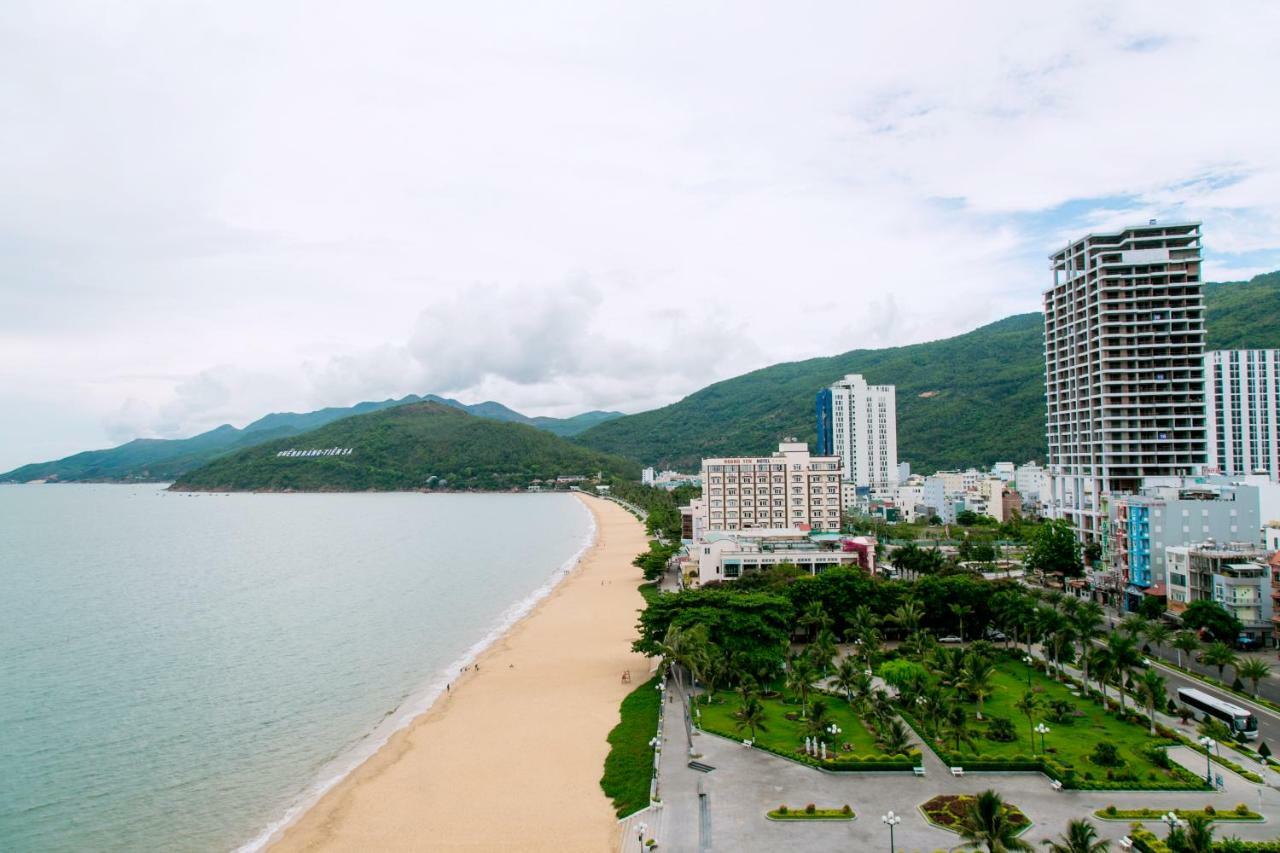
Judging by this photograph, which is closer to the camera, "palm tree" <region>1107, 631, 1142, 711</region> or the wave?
the wave

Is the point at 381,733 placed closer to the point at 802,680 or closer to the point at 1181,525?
the point at 802,680

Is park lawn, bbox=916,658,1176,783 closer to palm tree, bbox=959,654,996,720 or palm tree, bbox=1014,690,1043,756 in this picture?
palm tree, bbox=1014,690,1043,756

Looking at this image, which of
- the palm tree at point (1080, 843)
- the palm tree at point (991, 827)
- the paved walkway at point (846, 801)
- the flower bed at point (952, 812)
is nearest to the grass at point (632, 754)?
the paved walkway at point (846, 801)

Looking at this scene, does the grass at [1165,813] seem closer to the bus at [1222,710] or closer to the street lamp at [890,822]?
the street lamp at [890,822]

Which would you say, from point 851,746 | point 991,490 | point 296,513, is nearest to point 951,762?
point 851,746

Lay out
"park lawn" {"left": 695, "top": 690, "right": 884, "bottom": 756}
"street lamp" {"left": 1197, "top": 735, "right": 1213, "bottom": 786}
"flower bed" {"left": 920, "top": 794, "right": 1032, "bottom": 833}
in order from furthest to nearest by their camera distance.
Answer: "park lawn" {"left": 695, "top": 690, "right": 884, "bottom": 756} < "street lamp" {"left": 1197, "top": 735, "right": 1213, "bottom": 786} < "flower bed" {"left": 920, "top": 794, "right": 1032, "bottom": 833}

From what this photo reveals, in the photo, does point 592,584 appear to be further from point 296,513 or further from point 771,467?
point 296,513

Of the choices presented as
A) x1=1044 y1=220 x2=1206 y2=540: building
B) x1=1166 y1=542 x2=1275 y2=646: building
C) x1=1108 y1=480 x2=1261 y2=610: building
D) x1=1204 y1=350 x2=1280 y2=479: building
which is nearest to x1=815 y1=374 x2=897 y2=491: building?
x1=1204 y1=350 x2=1280 y2=479: building
